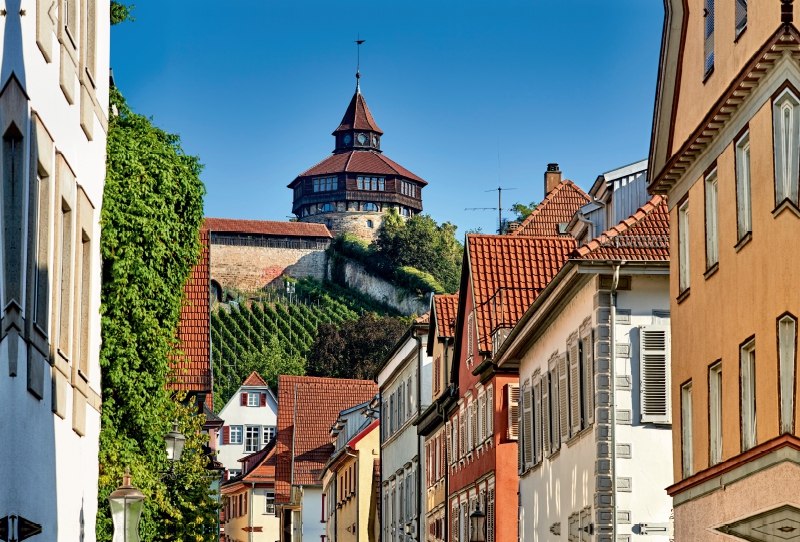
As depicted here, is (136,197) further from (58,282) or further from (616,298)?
(58,282)

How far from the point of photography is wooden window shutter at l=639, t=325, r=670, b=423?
20.0 m

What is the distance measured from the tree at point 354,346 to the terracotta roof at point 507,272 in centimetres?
7613

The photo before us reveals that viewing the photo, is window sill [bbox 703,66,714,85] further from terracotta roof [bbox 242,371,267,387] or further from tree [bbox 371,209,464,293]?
tree [bbox 371,209,464,293]

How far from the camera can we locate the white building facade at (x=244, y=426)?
98.6 meters

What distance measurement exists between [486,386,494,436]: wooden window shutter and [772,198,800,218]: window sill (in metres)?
16.0

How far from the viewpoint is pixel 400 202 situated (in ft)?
563

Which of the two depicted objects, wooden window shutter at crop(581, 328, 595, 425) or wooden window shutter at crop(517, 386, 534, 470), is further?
wooden window shutter at crop(517, 386, 534, 470)

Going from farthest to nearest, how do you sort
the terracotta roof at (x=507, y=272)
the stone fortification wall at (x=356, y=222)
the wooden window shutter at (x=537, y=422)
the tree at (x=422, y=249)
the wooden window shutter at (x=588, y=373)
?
the stone fortification wall at (x=356, y=222) → the tree at (x=422, y=249) → the terracotta roof at (x=507, y=272) → the wooden window shutter at (x=537, y=422) → the wooden window shutter at (x=588, y=373)

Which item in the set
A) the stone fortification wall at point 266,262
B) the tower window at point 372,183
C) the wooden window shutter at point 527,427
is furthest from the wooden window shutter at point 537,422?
the tower window at point 372,183

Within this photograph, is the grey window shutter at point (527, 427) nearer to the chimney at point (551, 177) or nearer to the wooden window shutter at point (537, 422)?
the wooden window shutter at point (537, 422)

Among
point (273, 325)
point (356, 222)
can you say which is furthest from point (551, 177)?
point (356, 222)

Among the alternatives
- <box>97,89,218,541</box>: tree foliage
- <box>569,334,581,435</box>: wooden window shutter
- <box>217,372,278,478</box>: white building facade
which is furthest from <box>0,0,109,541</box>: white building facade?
<box>217,372,278,478</box>: white building facade

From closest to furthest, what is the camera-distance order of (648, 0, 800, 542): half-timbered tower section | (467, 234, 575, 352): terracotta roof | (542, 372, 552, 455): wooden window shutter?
(648, 0, 800, 542): half-timbered tower section < (542, 372, 552, 455): wooden window shutter < (467, 234, 575, 352): terracotta roof

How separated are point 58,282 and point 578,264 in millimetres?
9441
